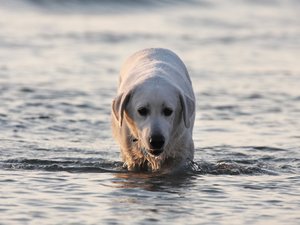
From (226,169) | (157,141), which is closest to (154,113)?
(157,141)

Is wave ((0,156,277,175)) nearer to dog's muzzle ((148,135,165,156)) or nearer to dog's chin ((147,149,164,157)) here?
dog's chin ((147,149,164,157))

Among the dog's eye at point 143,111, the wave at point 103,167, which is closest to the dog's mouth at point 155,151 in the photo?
the dog's eye at point 143,111

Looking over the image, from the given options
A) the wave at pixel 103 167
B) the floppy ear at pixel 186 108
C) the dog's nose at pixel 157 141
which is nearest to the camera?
the dog's nose at pixel 157 141

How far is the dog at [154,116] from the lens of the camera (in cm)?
991

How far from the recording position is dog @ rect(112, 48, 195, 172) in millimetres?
9914

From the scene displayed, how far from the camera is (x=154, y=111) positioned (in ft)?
32.6

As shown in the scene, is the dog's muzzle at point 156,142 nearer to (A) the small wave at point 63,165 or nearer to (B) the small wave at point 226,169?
(B) the small wave at point 226,169

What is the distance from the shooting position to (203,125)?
1366 cm

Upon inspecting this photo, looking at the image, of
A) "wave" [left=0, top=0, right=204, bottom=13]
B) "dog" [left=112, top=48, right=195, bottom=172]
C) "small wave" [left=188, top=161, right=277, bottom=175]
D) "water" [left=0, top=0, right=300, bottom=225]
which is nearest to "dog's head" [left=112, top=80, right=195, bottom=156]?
"dog" [left=112, top=48, right=195, bottom=172]

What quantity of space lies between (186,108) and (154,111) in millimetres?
355

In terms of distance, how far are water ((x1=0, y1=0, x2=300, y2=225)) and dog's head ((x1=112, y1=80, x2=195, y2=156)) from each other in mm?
516

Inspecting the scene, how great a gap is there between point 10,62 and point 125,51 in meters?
Answer: 2.60

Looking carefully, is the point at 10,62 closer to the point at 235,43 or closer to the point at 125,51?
the point at 125,51

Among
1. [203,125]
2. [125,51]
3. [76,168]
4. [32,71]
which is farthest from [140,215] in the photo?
[125,51]
